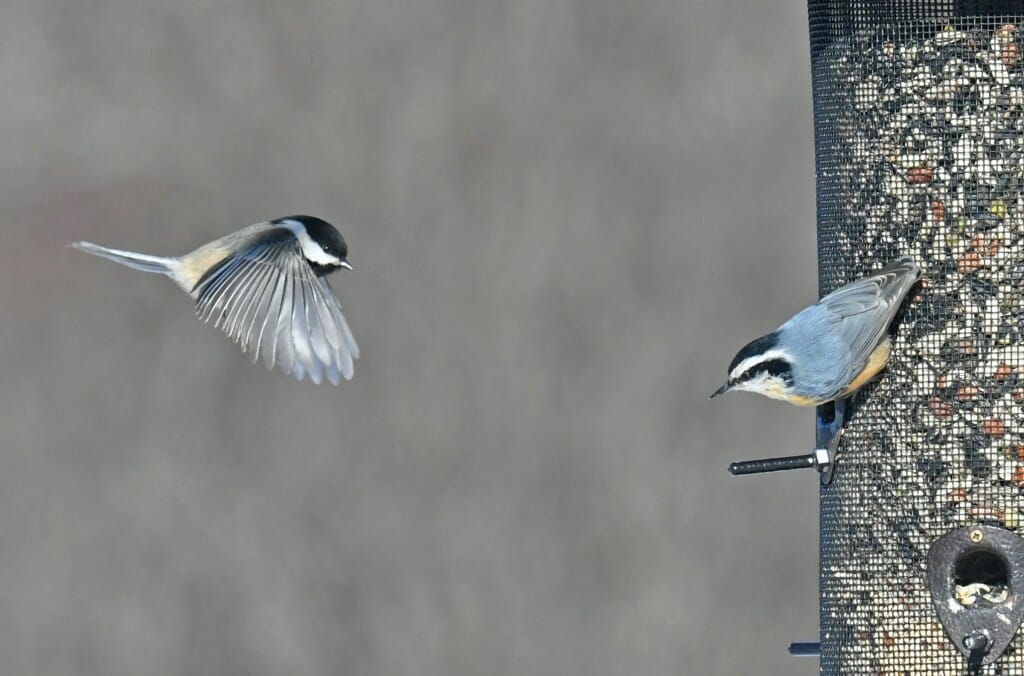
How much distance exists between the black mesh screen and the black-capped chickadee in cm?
146

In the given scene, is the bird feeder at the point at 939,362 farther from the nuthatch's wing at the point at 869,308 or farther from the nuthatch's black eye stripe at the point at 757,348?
the nuthatch's black eye stripe at the point at 757,348

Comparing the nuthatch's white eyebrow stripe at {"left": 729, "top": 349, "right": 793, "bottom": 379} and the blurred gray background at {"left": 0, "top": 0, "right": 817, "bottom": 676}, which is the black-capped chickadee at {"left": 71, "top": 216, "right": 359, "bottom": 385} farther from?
the blurred gray background at {"left": 0, "top": 0, "right": 817, "bottom": 676}

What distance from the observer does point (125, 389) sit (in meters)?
11.2

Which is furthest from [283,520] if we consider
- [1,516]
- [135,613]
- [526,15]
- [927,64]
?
[927,64]

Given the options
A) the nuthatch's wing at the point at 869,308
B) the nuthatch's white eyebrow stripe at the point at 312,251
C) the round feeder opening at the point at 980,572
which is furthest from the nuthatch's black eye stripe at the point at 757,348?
the nuthatch's white eyebrow stripe at the point at 312,251

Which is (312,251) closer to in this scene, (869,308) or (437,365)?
(869,308)

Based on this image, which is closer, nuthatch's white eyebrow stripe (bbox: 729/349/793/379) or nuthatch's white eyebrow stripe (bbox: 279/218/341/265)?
nuthatch's white eyebrow stripe (bbox: 729/349/793/379)

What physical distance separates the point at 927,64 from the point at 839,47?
12.7 inches

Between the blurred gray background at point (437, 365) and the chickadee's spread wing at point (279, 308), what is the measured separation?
4460 millimetres

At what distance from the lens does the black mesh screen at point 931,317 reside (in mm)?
5293

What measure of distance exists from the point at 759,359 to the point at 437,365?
5537 millimetres

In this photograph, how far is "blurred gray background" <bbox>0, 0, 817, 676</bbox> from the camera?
1014cm

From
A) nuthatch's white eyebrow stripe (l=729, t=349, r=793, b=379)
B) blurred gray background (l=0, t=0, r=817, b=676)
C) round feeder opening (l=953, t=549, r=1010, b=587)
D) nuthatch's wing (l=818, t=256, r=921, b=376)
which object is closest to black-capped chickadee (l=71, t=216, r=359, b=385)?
nuthatch's white eyebrow stripe (l=729, t=349, r=793, b=379)

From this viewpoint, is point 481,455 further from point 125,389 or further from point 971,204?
point 971,204
